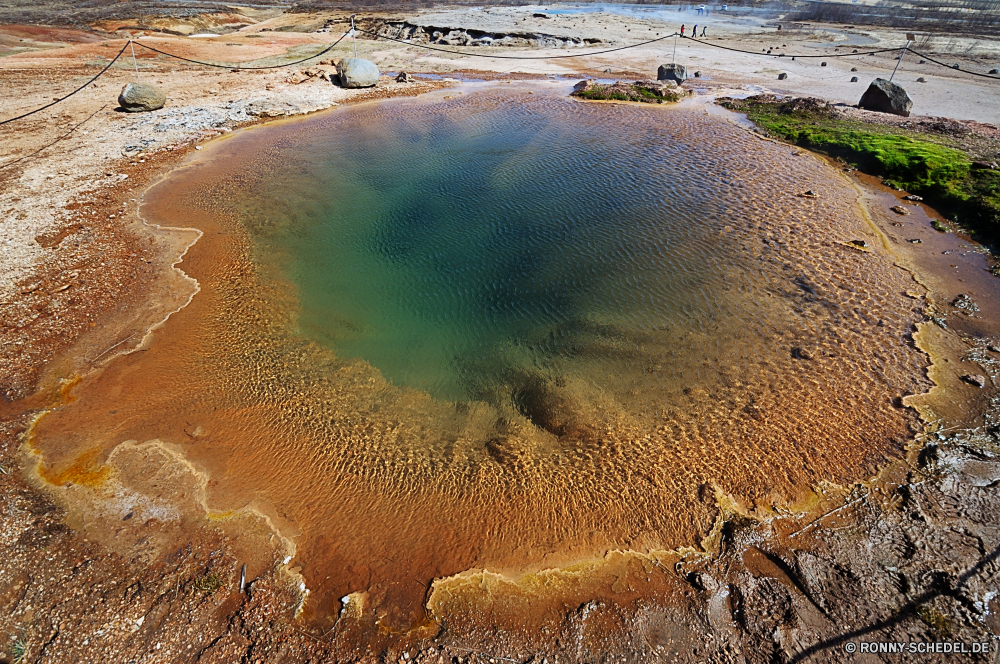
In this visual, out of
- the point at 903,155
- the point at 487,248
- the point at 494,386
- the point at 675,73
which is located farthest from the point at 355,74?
the point at 903,155

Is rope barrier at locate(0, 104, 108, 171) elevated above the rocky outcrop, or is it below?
below

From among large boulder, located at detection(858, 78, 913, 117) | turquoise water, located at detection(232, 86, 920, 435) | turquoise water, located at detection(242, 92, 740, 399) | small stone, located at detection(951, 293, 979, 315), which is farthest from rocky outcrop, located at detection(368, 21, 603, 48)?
small stone, located at detection(951, 293, 979, 315)

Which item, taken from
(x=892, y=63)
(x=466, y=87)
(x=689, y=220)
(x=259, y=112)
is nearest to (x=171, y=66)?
(x=259, y=112)

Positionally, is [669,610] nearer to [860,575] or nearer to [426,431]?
[860,575]

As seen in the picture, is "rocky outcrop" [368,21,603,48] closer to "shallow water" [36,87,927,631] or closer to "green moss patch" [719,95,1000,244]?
"green moss patch" [719,95,1000,244]

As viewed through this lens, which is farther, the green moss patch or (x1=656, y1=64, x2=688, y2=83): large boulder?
(x1=656, y1=64, x2=688, y2=83): large boulder
